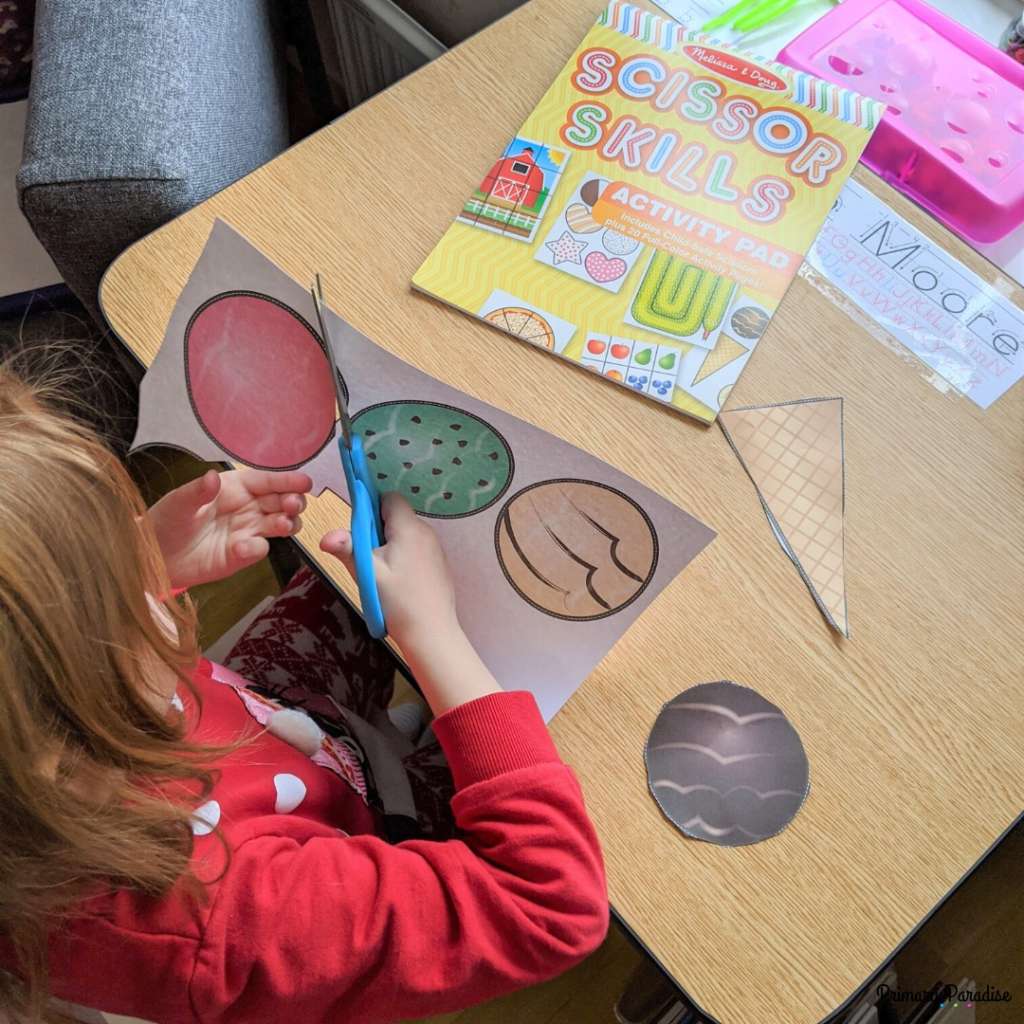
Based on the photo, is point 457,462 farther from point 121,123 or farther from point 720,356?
point 121,123

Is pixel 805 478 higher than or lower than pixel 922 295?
lower

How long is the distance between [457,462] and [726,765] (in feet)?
0.85

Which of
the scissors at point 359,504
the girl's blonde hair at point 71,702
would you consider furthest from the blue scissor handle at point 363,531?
the girl's blonde hair at point 71,702

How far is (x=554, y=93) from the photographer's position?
796 mm

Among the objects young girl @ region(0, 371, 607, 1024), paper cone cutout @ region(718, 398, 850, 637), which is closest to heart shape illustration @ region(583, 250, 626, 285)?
paper cone cutout @ region(718, 398, 850, 637)

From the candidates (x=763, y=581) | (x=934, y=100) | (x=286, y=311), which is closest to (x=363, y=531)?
(x=286, y=311)

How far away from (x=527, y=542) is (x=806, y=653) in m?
0.20

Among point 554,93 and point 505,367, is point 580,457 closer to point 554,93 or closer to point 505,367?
point 505,367

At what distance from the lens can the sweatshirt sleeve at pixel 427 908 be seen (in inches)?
21.5

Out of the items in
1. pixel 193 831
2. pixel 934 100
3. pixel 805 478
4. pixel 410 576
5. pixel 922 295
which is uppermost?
pixel 934 100

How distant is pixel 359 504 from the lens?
0.61 metres

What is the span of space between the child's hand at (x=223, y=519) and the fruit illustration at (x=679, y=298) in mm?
284

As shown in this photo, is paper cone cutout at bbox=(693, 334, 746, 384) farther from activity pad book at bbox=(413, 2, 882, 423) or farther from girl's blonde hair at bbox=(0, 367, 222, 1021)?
girl's blonde hair at bbox=(0, 367, 222, 1021)

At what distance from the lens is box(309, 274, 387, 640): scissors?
23.5 inches
